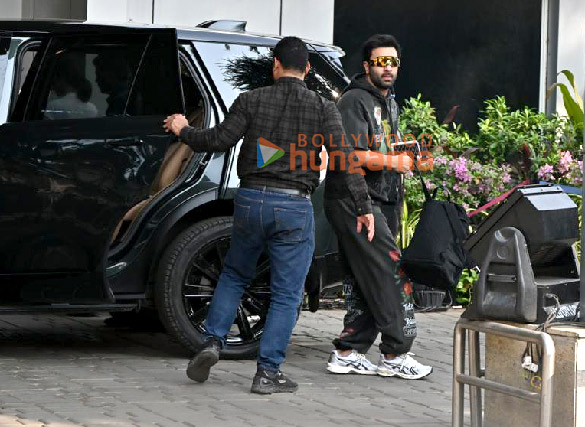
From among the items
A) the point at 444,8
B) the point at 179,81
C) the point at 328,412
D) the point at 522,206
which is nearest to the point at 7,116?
the point at 179,81

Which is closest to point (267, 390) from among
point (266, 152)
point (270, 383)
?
point (270, 383)

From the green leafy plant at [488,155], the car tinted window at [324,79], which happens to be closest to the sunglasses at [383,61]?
the car tinted window at [324,79]

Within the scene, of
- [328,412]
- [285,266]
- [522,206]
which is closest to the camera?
[522,206]

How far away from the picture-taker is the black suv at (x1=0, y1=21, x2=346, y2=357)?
7.61 meters

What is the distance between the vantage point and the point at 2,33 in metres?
7.78

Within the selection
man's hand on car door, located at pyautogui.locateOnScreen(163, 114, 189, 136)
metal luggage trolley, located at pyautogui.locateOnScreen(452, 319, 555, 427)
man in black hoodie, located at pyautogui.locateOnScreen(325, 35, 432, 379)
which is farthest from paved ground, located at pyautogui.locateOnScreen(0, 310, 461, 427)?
man's hand on car door, located at pyautogui.locateOnScreen(163, 114, 189, 136)

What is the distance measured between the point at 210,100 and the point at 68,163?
37.8 inches

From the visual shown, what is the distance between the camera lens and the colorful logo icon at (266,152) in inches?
278

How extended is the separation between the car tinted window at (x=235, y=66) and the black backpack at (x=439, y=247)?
151cm

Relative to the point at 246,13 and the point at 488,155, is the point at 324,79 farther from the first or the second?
the point at 246,13

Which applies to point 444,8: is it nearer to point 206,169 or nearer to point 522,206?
point 206,169

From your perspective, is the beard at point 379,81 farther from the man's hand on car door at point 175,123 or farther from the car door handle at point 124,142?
the car door handle at point 124,142

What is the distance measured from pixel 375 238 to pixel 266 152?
883mm

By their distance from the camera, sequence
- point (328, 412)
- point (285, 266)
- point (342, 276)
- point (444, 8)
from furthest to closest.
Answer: point (444, 8), point (342, 276), point (285, 266), point (328, 412)
